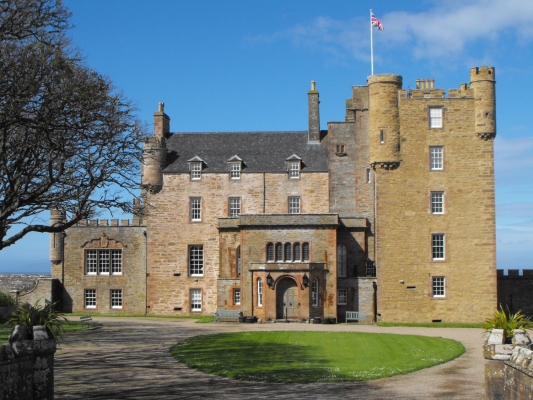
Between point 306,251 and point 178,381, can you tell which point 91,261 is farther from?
point 178,381

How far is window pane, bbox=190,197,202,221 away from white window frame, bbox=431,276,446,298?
1682cm

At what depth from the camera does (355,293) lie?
46188 millimetres

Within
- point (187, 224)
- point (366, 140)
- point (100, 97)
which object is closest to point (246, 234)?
point (187, 224)

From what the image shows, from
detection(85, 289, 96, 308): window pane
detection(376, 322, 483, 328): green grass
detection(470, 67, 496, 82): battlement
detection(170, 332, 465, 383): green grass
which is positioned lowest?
detection(376, 322, 483, 328): green grass

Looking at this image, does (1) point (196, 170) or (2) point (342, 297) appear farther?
(1) point (196, 170)

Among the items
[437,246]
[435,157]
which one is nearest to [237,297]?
[437,246]

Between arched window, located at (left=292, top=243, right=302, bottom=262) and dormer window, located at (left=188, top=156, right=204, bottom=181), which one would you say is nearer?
arched window, located at (left=292, top=243, right=302, bottom=262)

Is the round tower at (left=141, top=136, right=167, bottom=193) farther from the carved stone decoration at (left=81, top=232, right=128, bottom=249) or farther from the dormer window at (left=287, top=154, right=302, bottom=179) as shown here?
the dormer window at (left=287, top=154, right=302, bottom=179)

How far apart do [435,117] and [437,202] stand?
527 centimetres

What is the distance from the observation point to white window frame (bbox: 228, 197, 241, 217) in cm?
5184

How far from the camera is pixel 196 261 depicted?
52188 mm

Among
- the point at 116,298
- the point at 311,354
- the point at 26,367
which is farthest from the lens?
the point at 116,298

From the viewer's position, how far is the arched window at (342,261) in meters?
48.4

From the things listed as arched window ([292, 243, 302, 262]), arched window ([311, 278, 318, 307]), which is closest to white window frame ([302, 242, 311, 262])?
arched window ([292, 243, 302, 262])
